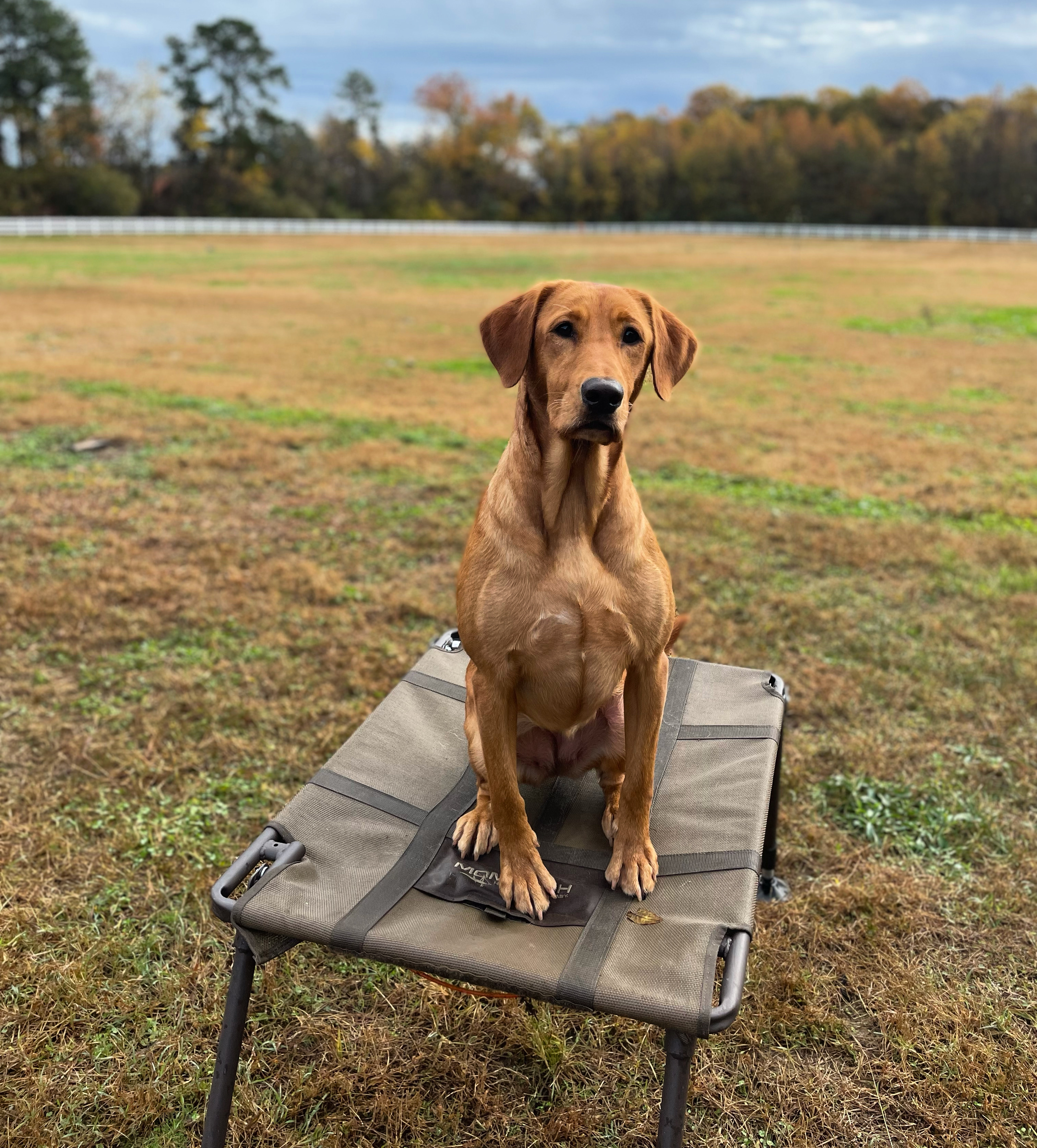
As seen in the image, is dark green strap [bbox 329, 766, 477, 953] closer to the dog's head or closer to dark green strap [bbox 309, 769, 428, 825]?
dark green strap [bbox 309, 769, 428, 825]

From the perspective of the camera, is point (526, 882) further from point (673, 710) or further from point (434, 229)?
point (434, 229)

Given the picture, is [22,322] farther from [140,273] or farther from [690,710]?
[690,710]

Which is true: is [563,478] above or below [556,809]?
above

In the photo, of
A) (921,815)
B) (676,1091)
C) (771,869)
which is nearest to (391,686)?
(771,869)

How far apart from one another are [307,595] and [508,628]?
122 inches

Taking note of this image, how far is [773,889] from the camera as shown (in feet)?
9.91

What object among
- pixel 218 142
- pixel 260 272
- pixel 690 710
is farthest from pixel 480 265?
pixel 218 142

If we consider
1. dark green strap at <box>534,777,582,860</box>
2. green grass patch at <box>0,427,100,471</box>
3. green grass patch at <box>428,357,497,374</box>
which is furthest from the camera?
green grass patch at <box>428,357,497,374</box>

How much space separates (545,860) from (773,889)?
1020mm

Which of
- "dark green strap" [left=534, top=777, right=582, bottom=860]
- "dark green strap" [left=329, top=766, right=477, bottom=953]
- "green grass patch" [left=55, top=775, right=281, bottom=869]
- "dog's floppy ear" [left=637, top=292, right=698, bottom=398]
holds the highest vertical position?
"dog's floppy ear" [left=637, top=292, right=698, bottom=398]

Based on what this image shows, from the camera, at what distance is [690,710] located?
302 centimetres

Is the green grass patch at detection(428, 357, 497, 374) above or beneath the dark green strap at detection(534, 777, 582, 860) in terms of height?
above

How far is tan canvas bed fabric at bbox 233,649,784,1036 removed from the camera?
6.34 ft

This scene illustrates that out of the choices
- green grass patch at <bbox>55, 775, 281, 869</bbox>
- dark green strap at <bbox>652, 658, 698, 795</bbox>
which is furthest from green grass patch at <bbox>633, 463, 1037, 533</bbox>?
green grass patch at <bbox>55, 775, 281, 869</bbox>
